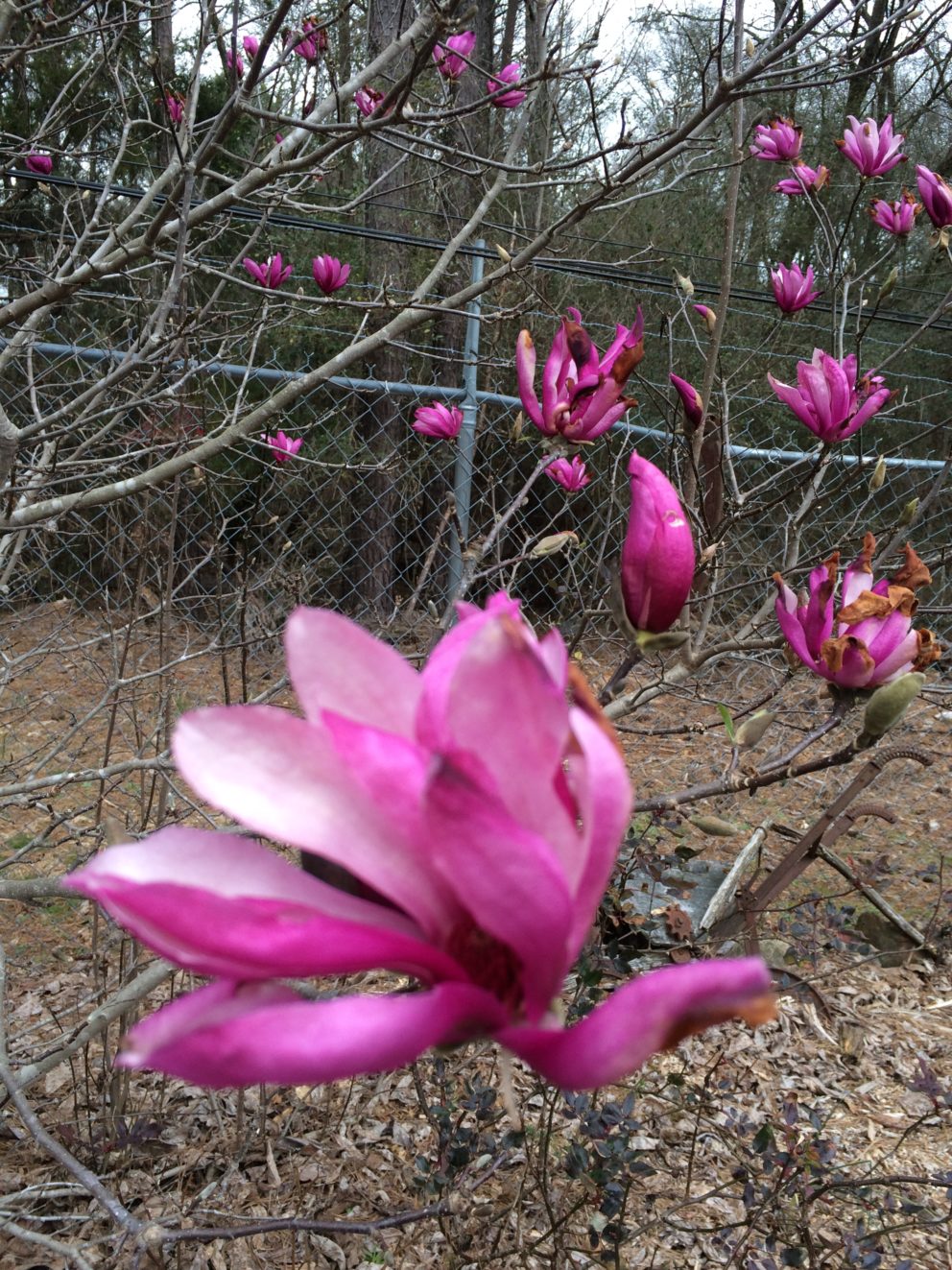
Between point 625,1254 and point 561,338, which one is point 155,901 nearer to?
point 561,338

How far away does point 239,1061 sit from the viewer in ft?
1.01

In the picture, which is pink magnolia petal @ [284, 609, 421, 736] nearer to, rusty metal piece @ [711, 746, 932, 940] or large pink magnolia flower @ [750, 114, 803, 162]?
rusty metal piece @ [711, 746, 932, 940]

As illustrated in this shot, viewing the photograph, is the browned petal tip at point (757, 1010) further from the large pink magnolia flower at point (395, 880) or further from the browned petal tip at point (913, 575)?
the browned petal tip at point (913, 575)

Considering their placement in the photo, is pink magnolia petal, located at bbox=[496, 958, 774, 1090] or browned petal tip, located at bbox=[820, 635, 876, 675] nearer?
pink magnolia petal, located at bbox=[496, 958, 774, 1090]

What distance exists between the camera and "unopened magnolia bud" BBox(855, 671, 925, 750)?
2.72 ft

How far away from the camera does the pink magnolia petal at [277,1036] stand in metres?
0.31

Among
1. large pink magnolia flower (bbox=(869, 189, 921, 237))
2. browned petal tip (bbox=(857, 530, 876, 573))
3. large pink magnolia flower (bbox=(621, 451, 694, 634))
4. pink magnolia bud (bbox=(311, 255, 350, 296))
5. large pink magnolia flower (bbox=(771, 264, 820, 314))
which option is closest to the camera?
large pink magnolia flower (bbox=(621, 451, 694, 634))

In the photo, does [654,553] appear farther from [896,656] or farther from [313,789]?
[313,789]

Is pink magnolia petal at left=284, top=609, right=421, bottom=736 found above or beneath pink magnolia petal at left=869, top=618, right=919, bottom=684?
above

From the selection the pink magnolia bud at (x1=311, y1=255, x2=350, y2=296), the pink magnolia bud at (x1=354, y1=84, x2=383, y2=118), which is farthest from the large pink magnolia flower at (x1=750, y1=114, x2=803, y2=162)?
the pink magnolia bud at (x1=311, y1=255, x2=350, y2=296)

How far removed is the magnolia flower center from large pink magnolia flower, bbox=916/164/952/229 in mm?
2557

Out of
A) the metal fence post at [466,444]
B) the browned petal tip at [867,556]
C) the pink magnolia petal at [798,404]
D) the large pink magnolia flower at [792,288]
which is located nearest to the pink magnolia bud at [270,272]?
the metal fence post at [466,444]

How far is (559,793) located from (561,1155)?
78.9 inches

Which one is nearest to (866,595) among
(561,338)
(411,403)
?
(561,338)
